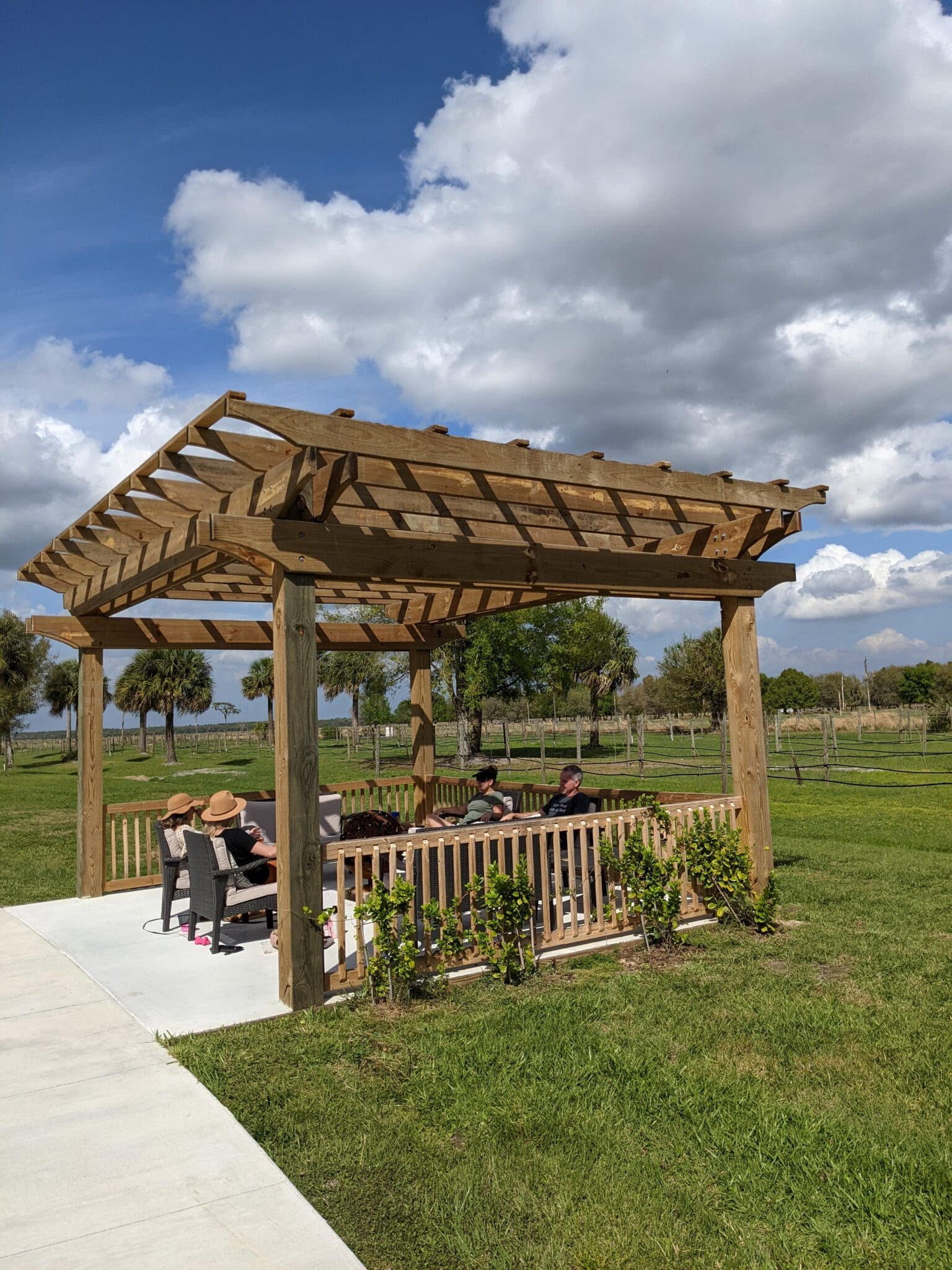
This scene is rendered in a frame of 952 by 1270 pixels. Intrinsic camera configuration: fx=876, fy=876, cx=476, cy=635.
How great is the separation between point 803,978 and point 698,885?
61.5 inches

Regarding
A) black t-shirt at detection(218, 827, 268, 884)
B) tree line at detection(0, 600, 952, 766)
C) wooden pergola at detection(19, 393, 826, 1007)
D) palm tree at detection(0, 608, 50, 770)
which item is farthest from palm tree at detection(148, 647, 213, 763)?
black t-shirt at detection(218, 827, 268, 884)

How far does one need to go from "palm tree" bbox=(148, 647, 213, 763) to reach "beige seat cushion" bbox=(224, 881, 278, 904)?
35.1 m

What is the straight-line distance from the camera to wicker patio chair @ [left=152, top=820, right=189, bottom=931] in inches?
281

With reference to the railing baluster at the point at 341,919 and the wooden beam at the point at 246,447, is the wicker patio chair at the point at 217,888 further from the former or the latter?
the wooden beam at the point at 246,447

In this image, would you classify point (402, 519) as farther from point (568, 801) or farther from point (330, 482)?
point (568, 801)

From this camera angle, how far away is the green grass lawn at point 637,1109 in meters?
2.84

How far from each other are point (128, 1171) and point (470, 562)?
3954mm

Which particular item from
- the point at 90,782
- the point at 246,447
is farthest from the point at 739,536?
the point at 90,782

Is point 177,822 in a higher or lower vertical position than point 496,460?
lower

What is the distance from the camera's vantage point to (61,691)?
44781 mm

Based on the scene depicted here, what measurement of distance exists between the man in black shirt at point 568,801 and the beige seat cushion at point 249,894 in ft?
6.37

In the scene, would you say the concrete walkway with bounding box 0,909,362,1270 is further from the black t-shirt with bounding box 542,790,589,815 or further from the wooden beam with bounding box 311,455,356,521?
the black t-shirt with bounding box 542,790,589,815

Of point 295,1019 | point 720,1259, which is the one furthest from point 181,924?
point 720,1259

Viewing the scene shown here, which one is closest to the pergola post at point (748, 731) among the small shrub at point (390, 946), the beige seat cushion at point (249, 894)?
the small shrub at point (390, 946)
